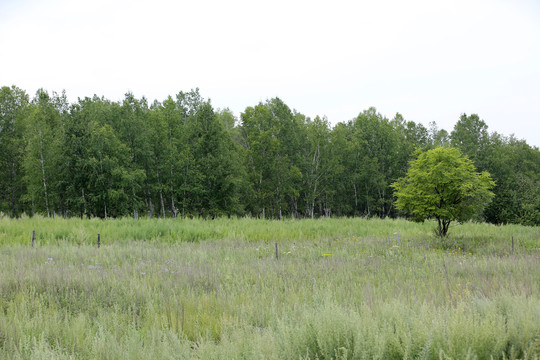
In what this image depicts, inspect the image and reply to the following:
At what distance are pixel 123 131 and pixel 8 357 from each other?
33500mm

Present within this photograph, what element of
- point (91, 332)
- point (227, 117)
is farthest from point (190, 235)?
point (227, 117)

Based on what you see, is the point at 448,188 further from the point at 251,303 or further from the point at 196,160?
the point at 196,160

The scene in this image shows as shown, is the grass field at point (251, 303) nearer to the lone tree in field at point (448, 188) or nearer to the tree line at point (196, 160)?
the lone tree in field at point (448, 188)

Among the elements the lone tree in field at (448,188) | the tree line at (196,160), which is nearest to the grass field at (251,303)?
the lone tree in field at (448,188)

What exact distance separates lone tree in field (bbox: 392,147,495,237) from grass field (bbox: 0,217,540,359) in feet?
4.84

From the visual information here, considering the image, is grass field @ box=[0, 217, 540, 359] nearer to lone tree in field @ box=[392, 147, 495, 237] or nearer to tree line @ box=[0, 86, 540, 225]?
lone tree in field @ box=[392, 147, 495, 237]

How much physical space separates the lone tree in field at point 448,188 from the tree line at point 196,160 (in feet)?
59.5

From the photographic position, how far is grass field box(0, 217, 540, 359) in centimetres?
323

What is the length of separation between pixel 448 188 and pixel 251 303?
12.6 metres

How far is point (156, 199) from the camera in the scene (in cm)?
4166

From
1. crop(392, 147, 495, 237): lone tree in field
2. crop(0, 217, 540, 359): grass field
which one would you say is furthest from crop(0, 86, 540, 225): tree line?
crop(392, 147, 495, 237): lone tree in field

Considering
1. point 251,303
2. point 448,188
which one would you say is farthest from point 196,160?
point 251,303

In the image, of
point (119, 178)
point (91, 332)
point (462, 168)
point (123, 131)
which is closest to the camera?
point (91, 332)

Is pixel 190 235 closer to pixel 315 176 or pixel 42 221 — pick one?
pixel 42 221
